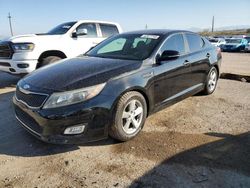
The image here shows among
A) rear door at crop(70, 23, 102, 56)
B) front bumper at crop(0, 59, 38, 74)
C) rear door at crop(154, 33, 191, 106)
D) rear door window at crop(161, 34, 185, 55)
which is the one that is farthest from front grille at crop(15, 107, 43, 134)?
rear door at crop(70, 23, 102, 56)

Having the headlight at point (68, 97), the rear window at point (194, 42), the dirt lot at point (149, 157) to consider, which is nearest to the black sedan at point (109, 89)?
the headlight at point (68, 97)

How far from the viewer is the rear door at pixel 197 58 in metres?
5.46

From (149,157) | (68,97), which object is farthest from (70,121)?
(149,157)

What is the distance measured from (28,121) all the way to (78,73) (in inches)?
36.7

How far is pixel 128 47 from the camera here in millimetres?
4953

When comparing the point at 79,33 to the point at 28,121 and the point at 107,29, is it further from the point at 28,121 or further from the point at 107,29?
the point at 28,121

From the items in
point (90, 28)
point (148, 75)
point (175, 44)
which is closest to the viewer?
point (148, 75)

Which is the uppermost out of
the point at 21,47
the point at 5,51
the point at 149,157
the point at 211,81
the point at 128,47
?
the point at 128,47

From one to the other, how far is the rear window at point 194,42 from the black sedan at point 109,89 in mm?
137

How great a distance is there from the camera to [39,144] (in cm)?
396

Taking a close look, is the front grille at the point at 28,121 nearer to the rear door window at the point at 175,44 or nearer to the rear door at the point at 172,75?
the rear door at the point at 172,75

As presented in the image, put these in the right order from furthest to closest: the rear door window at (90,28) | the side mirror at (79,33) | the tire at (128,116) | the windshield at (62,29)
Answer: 1. the rear door window at (90,28)
2. the windshield at (62,29)
3. the side mirror at (79,33)
4. the tire at (128,116)

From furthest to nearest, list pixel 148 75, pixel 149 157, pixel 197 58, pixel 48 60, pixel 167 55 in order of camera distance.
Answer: pixel 48 60
pixel 197 58
pixel 167 55
pixel 148 75
pixel 149 157

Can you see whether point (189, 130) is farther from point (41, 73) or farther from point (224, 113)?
point (41, 73)
